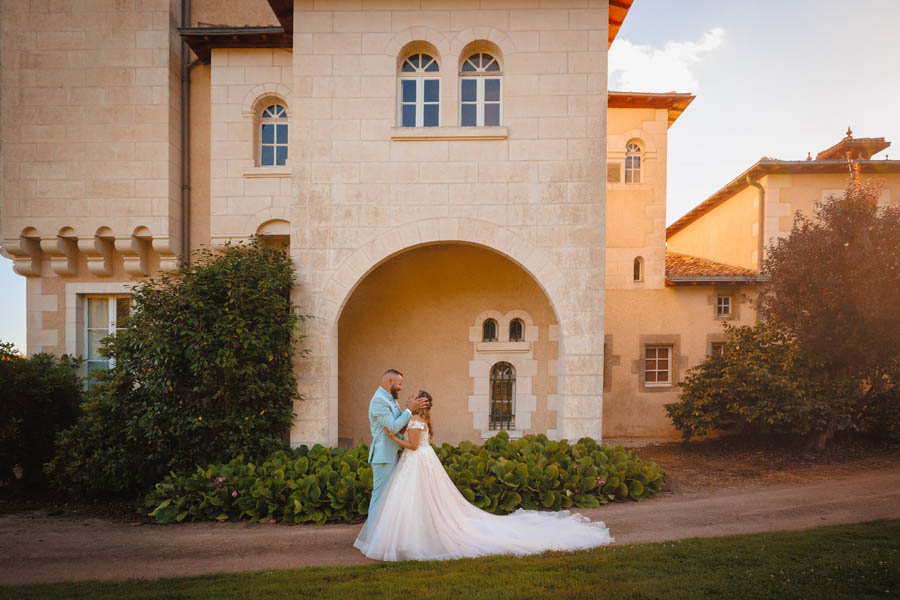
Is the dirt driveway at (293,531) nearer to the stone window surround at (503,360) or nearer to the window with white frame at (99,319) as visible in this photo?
the stone window surround at (503,360)

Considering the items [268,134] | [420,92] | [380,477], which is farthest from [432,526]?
[268,134]

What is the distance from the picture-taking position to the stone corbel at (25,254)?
30.0 ft

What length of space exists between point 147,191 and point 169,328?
4.05 meters

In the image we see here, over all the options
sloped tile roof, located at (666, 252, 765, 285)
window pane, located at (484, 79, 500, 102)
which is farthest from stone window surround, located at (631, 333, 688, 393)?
window pane, located at (484, 79, 500, 102)

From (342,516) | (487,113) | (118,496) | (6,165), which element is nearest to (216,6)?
(6,165)

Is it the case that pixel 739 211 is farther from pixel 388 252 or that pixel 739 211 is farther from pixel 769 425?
pixel 388 252

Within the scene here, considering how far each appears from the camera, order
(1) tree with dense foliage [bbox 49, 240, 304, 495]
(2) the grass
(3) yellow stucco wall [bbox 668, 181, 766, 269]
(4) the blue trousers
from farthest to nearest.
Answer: (3) yellow stucco wall [bbox 668, 181, 766, 269] → (1) tree with dense foliage [bbox 49, 240, 304, 495] → (4) the blue trousers → (2) the grass

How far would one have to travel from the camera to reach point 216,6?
10.2 m

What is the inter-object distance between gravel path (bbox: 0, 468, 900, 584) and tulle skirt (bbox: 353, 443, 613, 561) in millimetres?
375

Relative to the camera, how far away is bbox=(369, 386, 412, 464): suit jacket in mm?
5207

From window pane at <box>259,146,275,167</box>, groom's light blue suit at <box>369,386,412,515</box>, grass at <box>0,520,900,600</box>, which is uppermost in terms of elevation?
window pane at <box>259,146,275,167</box>

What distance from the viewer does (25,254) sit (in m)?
9.27

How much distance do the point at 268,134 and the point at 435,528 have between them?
825 cm

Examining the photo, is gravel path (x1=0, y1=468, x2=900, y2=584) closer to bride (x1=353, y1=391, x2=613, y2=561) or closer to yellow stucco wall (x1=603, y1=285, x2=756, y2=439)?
bride (x1=353, y1=391, x2=613, y2=561)
